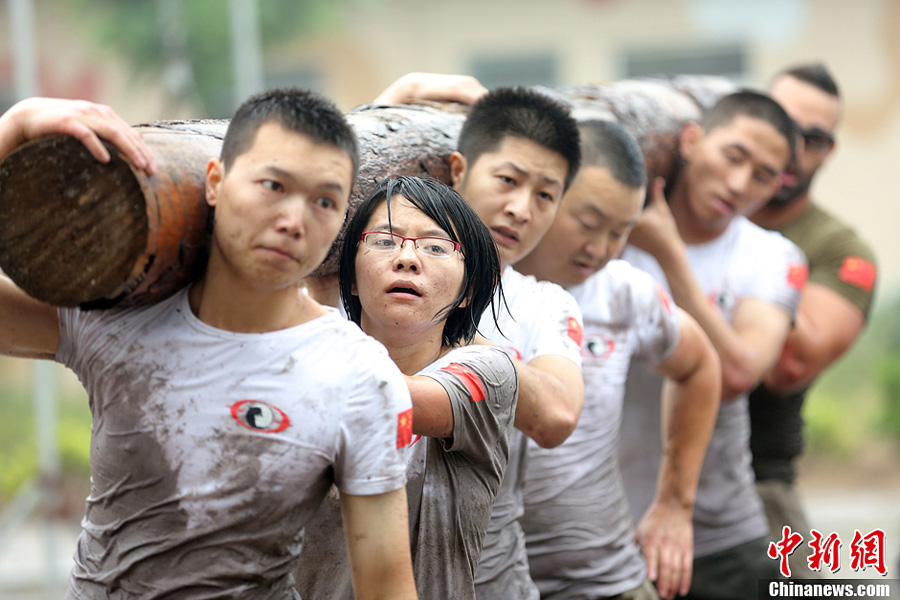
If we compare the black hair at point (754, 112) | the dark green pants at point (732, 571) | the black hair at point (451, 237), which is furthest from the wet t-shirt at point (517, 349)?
the dark green pants at point (732, 571)

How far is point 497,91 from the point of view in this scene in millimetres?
2928

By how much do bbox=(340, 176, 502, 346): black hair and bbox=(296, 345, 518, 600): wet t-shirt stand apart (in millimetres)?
110

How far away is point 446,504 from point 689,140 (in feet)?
7.42

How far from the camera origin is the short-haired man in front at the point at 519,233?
8.79 ft

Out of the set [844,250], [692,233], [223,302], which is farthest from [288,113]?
[844,250]

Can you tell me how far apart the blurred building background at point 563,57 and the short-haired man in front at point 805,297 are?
7062 millimetres

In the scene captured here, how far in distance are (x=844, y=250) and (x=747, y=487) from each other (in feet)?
4.42

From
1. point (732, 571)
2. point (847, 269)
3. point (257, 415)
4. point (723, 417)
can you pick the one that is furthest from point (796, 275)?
point (257, 415)

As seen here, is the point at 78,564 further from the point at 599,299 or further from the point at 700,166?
the point at 700,166

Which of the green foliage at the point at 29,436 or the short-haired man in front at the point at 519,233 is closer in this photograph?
the short-haired man in front at the point at 519,233

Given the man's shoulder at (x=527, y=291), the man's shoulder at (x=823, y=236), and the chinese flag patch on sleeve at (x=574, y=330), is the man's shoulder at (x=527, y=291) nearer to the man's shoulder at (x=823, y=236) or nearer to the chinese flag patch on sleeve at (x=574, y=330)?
the chinese flag patch on sleeve at (x=574, y=330)

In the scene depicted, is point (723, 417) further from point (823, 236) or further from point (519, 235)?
point (519, 235)

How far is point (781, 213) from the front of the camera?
5.27 metres

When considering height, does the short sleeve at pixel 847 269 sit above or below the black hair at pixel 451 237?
below
